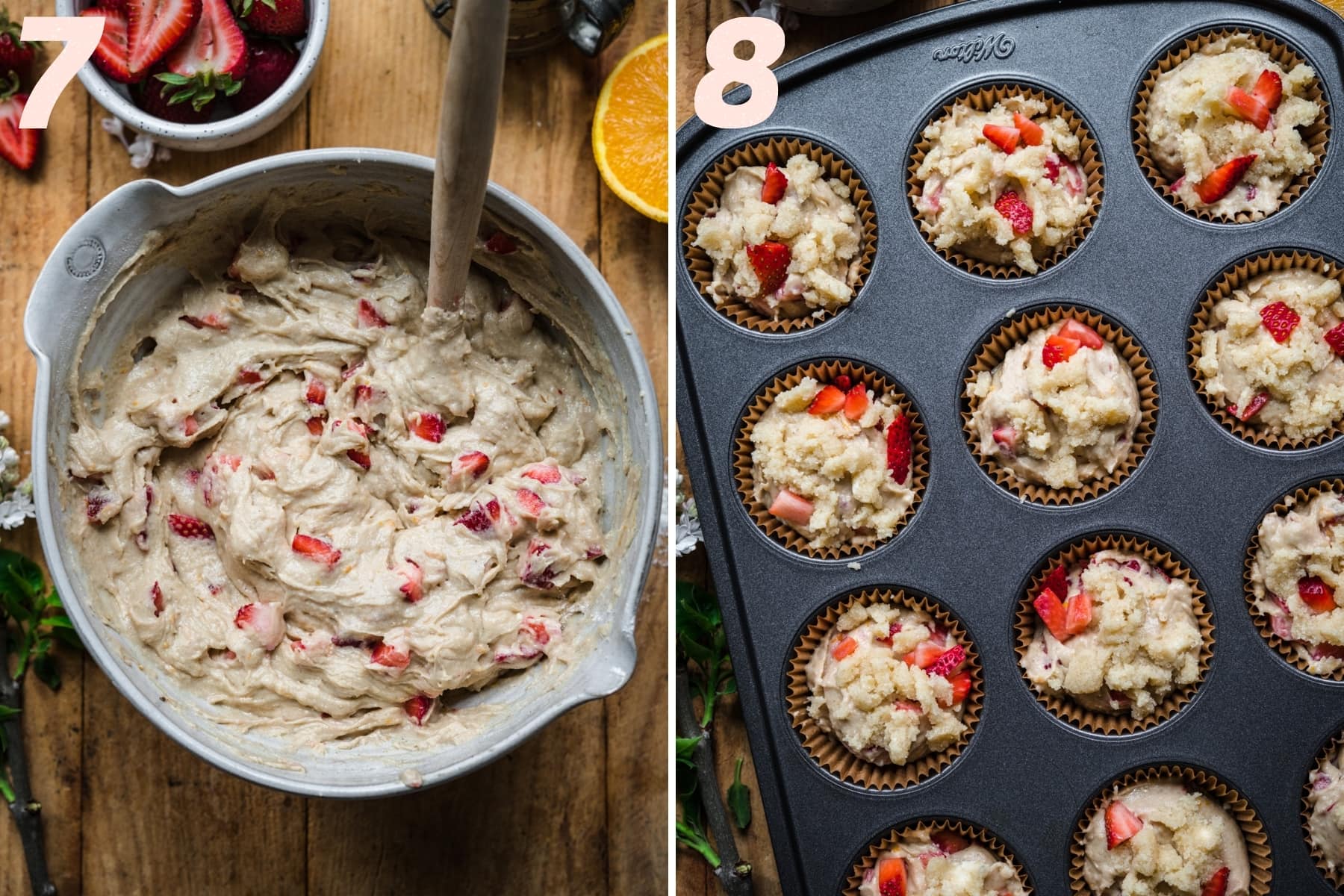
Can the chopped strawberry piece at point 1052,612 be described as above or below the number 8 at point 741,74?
below

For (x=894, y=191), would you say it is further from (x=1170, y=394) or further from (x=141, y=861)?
(x=141, y=861)

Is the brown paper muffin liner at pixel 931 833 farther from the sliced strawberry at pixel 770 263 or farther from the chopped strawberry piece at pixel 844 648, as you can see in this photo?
the sliced strawberry at pixel 770 263

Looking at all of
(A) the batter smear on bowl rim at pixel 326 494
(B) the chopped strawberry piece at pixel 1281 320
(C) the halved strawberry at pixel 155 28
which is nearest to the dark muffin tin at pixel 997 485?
(B) the chopped strawberry piece at pixel 1281 320

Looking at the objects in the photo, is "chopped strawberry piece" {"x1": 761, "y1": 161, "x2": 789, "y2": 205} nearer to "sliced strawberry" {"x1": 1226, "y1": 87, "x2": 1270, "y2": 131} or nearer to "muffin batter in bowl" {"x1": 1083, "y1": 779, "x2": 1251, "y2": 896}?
"sliced strawberry" {"x1": 1226, "y1": 87, "x2": 1270, "y2": 131}

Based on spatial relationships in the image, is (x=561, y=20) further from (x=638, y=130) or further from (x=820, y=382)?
(x=820, y=382)

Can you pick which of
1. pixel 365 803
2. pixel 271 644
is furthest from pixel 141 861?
pixel 271 644

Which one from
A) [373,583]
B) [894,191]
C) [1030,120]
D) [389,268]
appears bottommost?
[373,583]
